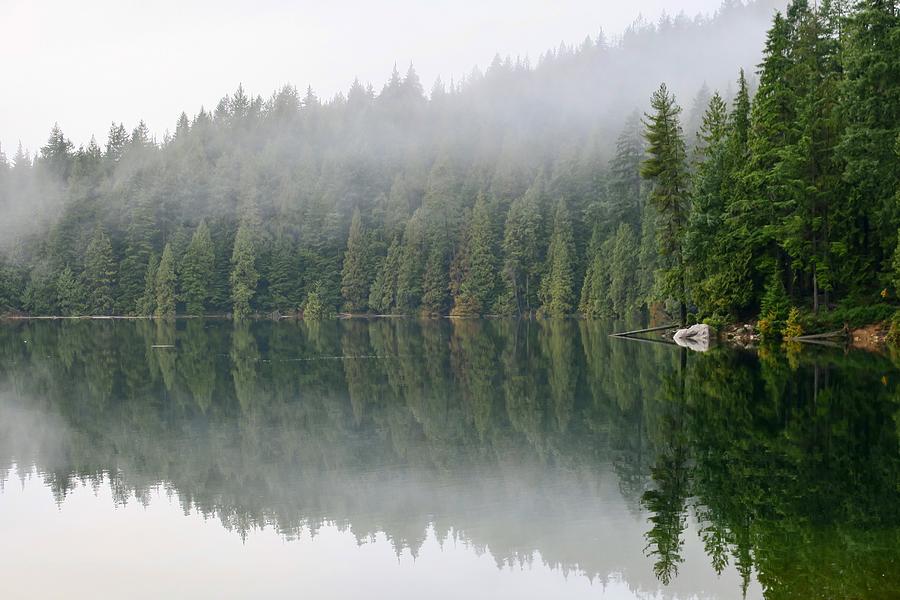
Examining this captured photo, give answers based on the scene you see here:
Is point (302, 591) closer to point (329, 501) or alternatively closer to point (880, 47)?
point (329, 501)

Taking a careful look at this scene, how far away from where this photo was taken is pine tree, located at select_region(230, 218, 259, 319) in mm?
121000

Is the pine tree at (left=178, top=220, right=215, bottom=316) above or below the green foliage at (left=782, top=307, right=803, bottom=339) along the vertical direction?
above

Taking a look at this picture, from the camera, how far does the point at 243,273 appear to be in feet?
408

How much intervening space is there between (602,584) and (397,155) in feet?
451

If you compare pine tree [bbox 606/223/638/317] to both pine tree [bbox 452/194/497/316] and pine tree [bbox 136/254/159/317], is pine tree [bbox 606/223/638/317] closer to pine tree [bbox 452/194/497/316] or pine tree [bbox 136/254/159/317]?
pine tree [bbox 452/194/497/316]

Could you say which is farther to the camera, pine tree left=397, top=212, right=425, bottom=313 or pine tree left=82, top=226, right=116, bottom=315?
pine tree left=82, top=226, right=116, bottom=315

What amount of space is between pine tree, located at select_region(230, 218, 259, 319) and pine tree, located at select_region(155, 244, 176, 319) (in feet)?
25.7

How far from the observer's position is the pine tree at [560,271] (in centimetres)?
10525

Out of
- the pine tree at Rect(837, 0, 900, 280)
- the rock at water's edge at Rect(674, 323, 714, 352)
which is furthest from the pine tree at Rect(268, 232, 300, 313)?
the pine tree at Rect(837, 0, 900, 280)

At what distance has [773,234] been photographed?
46.8 m

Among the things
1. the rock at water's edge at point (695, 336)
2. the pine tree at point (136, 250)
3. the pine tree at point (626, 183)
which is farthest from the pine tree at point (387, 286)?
the rock at water's edge at point (695, 336)

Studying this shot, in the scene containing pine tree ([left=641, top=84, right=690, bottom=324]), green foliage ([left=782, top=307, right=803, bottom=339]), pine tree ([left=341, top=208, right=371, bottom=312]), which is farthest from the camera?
pine tree ([left=341, top=208, right=371, bottom=312])

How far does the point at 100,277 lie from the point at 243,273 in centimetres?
1947

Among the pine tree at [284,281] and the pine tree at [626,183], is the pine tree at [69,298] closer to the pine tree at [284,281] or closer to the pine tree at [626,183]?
the pine tree at [284,281]
